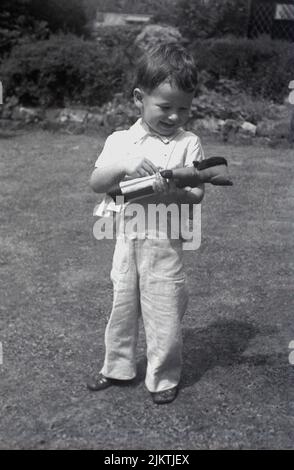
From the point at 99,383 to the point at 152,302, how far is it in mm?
517

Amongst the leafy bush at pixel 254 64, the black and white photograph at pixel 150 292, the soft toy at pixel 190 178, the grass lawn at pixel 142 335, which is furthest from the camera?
the leafy bush at pixel 254 64

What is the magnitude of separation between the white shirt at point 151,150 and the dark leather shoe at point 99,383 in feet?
2.44

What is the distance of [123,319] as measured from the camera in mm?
2879

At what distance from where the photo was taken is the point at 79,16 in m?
11.5

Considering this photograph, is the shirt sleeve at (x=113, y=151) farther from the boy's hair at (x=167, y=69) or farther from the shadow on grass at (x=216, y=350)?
the shadow on grass at (x=216, y=350)

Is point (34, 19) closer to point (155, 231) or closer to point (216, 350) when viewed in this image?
point (216, 350)

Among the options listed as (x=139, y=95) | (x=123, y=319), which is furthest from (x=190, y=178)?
(x=123, y=319)

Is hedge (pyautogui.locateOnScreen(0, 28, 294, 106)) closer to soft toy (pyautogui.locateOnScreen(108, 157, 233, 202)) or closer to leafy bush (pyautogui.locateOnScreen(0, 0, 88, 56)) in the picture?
leafy bush (pyautogui.locateOnScreen(0, 0, 88, 56))

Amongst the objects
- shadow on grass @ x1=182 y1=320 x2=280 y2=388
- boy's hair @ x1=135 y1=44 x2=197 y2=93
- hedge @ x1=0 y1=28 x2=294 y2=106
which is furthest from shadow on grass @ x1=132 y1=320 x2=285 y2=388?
hedge @ x1=0 y1=28 x2=294 y2=106

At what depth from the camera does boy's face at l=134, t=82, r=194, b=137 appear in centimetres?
257

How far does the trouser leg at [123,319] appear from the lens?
2.78 metres

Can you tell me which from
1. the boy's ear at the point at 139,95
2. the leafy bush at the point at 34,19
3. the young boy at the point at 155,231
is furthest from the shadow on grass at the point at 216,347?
the leafy bush at the point at 34,19

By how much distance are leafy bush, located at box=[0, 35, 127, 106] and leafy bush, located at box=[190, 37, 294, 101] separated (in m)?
1.32

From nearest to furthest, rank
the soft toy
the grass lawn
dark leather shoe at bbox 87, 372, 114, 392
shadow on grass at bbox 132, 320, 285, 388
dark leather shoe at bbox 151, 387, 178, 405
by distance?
the soft toy < the grass lawn < dark leather shoe at bbox 151, 387, 178, 405 < dark leather shoe at bbox 87, 372, 114, 392 < shadow on grass at bbox 132, 320, 285, 388
